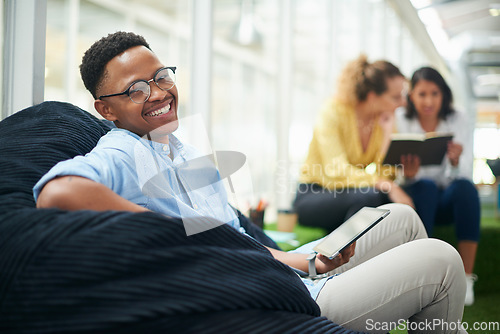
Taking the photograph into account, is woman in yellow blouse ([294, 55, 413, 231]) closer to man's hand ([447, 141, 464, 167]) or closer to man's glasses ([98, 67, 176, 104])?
man's hand ([447, 141, 464, 167])

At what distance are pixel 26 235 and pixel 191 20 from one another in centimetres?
199

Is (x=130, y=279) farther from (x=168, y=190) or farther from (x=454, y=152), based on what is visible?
(x=454, y=152)

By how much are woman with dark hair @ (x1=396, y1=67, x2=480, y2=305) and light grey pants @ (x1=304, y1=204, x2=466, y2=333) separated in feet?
4.08

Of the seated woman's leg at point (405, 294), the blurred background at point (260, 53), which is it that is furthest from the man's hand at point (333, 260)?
the blurred background at point (260, 53)

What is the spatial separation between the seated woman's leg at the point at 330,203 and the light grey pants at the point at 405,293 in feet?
3.66

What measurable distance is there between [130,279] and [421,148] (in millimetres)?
1917

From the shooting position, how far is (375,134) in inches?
102

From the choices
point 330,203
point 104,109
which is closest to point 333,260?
point 104,109

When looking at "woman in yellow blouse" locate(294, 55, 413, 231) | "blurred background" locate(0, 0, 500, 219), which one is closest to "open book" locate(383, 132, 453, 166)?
"woman in yellow blouse" locate(294, 55, 413, 231)

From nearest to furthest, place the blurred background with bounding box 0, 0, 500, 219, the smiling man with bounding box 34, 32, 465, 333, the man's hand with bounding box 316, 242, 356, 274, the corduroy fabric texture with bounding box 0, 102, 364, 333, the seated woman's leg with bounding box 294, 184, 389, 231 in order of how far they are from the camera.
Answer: the corduroy fabric texture with bounding box 0, 102, 364, 333 → the smiling man with bounding box 34, 32, 465, 333 → the man's hand with bounding box 316, 242, 356, 274 → the blurred background with bounding box 0, 0, 500, 219 → the seated woman's leg with bounding box 294, 184, 389, 231

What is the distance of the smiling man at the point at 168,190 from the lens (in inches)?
39.3

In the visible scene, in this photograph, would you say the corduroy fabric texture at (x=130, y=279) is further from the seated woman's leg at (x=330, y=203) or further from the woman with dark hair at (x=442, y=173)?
the woman with dark hair at (x=442, y=173)

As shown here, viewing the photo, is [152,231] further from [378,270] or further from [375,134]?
[375,134]

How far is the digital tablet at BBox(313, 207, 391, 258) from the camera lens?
1065 millimetres
